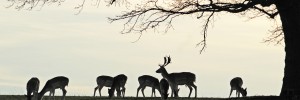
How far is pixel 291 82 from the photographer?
23.5 metres

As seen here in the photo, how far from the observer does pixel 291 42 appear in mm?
23344

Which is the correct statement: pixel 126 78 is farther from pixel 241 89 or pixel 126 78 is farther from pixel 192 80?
pixel 241 89

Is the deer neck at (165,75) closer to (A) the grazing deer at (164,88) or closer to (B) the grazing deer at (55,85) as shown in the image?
(A) the grazing deer at (164,88)

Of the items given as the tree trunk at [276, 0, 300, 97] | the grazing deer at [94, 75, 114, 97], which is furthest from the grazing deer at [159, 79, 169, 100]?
the tree trunk at [276, 0, 300, 97]

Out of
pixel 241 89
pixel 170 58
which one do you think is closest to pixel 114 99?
pixel 170 58

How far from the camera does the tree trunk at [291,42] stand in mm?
23125

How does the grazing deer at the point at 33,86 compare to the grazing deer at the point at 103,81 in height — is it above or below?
below

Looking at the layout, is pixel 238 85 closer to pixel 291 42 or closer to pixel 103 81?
pixel 103 81

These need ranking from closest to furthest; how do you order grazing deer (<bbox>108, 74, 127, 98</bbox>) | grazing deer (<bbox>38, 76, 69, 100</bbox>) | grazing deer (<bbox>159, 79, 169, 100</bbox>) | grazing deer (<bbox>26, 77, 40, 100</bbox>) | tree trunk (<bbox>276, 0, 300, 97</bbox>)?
tree trunk (<bbox>276, 0, 300, 97</bbox>), grazing deer (<bbox>159, 79, 169, 100</bbox>), grazing deer (<bbox>38, 76, 69, 100</bbox>), grazing deer (<bbox>26, 77, 40, 100</bbox>), grazing deer (<bbox>108, 74, 127, 98</bbox>)

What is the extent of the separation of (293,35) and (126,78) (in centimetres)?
1384

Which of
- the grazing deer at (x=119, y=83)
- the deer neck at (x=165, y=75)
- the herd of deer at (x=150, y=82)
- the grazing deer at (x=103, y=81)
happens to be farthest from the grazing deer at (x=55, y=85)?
the deer neck at (x=165, y=75)

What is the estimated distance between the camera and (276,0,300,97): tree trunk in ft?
75.9

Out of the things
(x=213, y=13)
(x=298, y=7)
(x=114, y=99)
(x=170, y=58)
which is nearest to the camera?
(x=298, y=7)

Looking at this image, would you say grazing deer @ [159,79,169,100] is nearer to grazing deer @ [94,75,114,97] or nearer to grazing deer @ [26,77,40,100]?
grazing deer @ [94,75,114,97]
